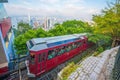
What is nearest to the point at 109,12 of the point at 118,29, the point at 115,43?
the point at 118,29

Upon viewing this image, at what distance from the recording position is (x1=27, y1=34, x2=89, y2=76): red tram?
40.4 feet

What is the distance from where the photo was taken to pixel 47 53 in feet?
42.9

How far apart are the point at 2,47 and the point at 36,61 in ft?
23.2

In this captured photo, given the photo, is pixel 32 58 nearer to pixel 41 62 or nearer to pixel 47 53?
pixel 41 62

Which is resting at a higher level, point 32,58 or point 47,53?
point 47,53

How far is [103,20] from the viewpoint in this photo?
20.7 meters

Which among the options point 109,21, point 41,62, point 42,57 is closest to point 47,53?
point 42,57

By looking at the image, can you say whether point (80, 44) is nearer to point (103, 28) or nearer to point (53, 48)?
point (103, 28)

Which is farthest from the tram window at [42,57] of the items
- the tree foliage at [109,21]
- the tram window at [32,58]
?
the tree foliage at [109,21]

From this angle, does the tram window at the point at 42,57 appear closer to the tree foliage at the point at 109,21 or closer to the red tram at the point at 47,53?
the red tram at the point at 47,53

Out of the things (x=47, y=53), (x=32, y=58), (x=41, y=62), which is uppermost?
(x=47, y=53)

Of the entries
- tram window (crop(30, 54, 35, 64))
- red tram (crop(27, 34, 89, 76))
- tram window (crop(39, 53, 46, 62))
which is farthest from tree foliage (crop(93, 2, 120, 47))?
tram window (crop(30, 54, 35, 64))

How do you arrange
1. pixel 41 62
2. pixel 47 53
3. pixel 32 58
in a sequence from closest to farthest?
pixel 32 58 < pixel 41 62 < pixel 47 53

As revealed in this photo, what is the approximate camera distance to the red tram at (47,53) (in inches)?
485
